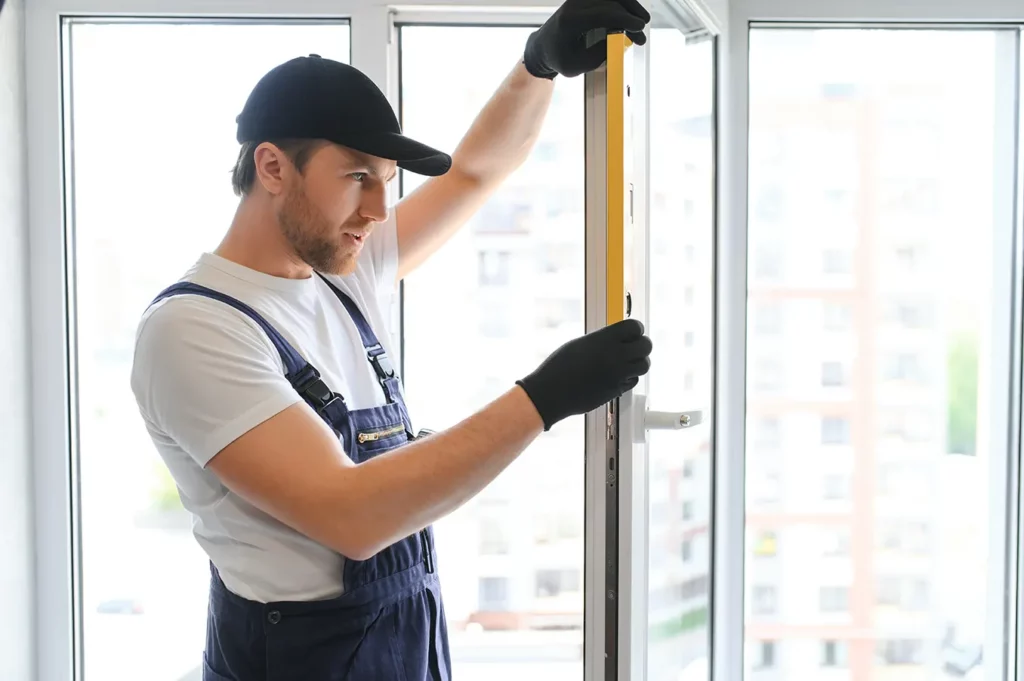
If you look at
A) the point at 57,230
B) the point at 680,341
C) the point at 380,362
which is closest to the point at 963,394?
the point at 680,341

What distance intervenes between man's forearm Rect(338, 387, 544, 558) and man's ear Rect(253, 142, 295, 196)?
1.20ft

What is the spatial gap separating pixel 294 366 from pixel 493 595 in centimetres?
75

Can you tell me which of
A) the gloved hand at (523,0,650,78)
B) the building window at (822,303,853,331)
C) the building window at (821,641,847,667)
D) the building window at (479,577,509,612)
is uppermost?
the gloved hand at (523,0,650,78)

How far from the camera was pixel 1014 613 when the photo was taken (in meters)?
1.37

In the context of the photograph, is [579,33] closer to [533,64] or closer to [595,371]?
[533,64]

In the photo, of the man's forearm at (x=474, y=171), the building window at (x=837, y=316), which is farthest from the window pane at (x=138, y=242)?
the building window at (x=837, y=316)

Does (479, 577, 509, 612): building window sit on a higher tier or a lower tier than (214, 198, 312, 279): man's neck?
lower

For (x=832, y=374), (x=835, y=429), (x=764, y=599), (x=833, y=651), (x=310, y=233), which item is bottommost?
(x=833, y=651)

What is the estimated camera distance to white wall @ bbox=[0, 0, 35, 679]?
1266mm

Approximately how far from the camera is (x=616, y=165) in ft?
2.39

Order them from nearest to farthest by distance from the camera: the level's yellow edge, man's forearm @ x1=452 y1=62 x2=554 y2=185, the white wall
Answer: the level's yellow edge, man's forearm @ x1=452 y1=62 x2=554 y2=185, the white wall

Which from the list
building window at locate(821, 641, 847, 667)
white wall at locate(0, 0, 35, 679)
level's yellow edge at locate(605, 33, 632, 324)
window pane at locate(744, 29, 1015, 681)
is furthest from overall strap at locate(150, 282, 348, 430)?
building window at locate(821, 641, 847, 667)

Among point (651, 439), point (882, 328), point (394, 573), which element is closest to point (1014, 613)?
point (882, 328)

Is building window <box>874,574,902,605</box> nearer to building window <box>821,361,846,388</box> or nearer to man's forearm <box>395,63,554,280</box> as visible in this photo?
building window <box>821,361,846,388</box>
